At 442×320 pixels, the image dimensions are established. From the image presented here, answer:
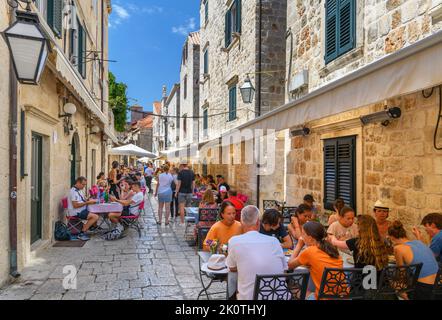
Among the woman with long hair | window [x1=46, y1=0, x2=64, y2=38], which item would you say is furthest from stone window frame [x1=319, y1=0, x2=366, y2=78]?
window [x1=46, y1=0, x2=64, y2=38]

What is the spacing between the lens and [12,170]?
199 inches

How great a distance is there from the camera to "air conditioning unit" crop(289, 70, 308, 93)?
828 centimetres

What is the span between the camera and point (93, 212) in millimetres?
8352

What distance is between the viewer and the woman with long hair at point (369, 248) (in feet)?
11.2

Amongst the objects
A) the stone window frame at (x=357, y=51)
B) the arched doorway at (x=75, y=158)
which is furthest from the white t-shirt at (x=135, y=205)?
the stone window frame at (x=357, y=51)

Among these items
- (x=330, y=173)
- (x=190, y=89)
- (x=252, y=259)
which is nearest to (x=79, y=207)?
(x=330, y=173)

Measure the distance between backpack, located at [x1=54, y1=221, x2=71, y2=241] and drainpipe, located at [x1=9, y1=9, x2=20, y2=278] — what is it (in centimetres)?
273

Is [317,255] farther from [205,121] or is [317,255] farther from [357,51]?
[205,121]

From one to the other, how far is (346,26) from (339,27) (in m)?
0.20

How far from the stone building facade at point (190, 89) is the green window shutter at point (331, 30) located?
50.6 feet

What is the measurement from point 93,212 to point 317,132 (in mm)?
5175

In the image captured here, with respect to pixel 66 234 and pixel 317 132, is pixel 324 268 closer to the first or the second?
pixel 317 132

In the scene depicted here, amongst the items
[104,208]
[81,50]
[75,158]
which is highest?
[81,50]
